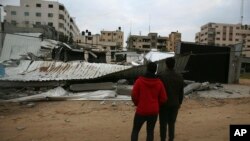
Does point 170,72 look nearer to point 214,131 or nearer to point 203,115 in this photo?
point 214,131

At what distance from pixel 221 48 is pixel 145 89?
1871cm

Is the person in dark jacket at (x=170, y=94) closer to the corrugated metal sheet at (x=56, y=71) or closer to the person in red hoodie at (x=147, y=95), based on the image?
the person in red hoodie at (x=147, y=95)

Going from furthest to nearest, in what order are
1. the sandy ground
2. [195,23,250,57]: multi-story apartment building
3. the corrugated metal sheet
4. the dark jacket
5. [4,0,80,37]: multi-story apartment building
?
[195,23,250,57]: multi-story apartment building, [4,0,80,37]: multi-story apartment building, the corrugated metal sheet, the sandy ground, the dark jacket

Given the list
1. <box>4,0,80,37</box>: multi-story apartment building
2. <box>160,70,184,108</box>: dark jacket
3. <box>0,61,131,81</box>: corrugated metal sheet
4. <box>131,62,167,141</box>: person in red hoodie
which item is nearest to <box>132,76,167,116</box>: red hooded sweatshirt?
<box>131,62,167,141</box>: person in red hoodie

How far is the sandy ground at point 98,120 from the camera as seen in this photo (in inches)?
289

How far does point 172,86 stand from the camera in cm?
598

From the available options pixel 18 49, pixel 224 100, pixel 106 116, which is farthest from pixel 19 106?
pixel 18 49

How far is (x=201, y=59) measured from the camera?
22.5 m

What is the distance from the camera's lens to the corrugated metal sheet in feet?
49.6

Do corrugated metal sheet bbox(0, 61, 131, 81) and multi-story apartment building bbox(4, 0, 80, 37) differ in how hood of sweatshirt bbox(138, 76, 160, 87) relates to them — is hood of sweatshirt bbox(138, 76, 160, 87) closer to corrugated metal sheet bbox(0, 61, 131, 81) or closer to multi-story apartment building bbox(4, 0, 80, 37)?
corrugated metal sheet bbox(0, 61, 131, 81)

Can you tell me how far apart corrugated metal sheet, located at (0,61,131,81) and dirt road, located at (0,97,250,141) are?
10.1ft

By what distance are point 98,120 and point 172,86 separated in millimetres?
3837

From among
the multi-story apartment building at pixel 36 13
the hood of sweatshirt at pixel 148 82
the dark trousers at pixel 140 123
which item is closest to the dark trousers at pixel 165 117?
the dark trousers at pixel 140 123

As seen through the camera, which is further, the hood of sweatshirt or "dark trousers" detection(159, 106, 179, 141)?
"dark trousers" detection(159, 106, 179, 141)
